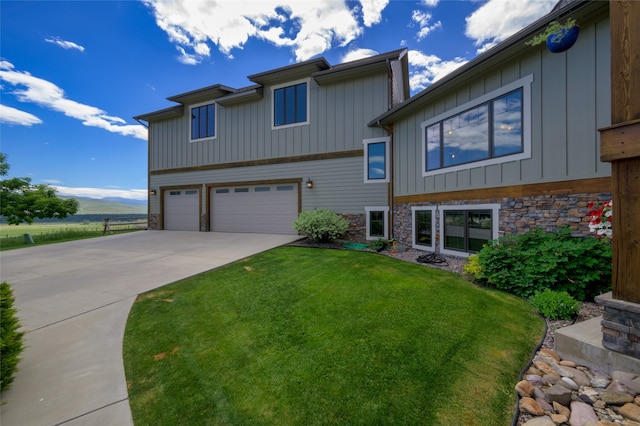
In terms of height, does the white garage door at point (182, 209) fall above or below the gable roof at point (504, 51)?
below

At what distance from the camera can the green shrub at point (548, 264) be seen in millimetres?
3648

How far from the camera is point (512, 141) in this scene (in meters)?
5.35

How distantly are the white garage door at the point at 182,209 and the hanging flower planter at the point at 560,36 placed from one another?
14.3 metres

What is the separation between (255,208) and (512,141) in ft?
33.2

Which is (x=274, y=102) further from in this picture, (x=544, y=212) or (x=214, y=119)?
(x=544, y=212)

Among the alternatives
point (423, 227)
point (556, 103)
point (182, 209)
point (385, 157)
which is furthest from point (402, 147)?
point (182, 209)

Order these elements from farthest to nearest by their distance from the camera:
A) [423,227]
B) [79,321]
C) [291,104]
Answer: [291,104] < [423,227] < [79,321]

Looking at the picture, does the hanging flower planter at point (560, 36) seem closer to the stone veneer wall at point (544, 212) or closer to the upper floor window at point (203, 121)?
the stone veneer wall at point (544, 212)

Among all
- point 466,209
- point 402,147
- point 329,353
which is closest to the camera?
point 329,353

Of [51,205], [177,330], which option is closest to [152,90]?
[51,205]

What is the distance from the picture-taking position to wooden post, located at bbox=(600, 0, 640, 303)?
7.11 ft

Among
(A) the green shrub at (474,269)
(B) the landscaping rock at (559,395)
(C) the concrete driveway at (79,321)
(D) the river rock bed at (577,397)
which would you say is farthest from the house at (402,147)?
(C) the concrete driveway at (79,321)

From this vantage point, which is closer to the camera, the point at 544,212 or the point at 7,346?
the point at 7,346

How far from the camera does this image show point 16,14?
6.43 meters
